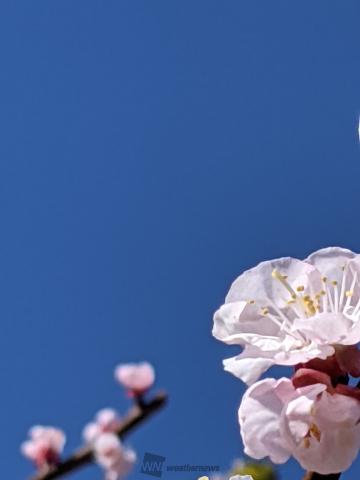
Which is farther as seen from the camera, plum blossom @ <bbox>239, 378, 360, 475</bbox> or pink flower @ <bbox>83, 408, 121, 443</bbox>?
plum blossom @ <bbox>239, 378, 360, 475</bbox>

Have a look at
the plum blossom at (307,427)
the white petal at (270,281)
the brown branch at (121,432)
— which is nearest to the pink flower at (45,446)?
the brown branch at (121,432)

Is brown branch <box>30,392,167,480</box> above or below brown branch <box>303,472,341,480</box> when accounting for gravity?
above

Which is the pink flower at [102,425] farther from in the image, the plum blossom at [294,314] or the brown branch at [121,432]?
the plum blossom at [294,314]

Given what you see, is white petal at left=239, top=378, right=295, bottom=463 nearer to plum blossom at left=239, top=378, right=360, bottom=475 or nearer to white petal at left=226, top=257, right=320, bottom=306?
plum blossom at left=239, top=378, right=360, bottom=475

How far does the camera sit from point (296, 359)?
1.28 metres

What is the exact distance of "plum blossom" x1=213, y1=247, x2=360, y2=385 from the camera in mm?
1288

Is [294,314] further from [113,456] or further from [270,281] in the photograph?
[113,456]

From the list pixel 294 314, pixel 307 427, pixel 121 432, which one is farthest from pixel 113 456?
pixel 294 314

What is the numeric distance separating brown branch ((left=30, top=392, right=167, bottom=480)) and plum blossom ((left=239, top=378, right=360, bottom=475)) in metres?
0.58

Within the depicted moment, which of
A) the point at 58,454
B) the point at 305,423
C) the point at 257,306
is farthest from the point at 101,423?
the point at 257,306

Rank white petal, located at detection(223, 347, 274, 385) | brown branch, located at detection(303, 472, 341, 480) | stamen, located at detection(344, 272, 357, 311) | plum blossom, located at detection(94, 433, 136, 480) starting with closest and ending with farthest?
1. plum blossom, located at detection(94, 433, 136, 480)
2. brown branch, located at detection(303, 472, 341, 480)
3. white petal, located at detection(223, 347, 274, 385)
4. stamen, located at detection(344, 272, 357, 311)

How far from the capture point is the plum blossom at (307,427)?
1216 millimetres

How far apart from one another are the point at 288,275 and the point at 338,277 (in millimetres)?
98

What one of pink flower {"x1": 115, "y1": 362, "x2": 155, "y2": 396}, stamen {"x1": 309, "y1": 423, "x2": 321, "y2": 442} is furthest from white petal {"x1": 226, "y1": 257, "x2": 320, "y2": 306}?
pink flower {"x1": 115, "y1": 362, "x2": 155, "y2": 396}
